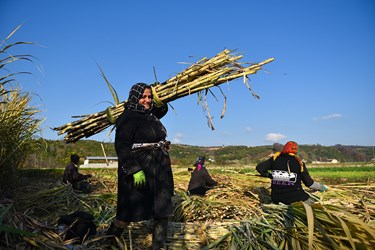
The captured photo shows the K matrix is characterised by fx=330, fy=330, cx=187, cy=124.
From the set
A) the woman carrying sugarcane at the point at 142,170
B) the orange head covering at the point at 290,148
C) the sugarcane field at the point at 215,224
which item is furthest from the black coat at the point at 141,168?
the orange head covering at the point at 290,148

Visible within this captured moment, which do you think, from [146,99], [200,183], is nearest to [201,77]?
[146,99]

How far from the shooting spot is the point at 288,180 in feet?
13.9

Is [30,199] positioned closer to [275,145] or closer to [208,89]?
[208,89]

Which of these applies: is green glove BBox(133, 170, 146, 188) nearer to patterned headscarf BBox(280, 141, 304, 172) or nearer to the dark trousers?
the dark trousers

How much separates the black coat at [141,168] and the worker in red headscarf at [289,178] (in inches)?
71.7

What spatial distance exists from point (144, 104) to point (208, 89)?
2.98 feet

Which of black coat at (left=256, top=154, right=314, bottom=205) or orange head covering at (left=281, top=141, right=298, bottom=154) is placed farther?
orange head covering at (left=281, top=141, right=298, bottom=154)

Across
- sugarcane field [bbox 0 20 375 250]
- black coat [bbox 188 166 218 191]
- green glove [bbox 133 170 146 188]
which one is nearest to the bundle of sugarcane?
sugarcane field [bbox 0 20 375 250]

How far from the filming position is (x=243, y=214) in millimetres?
4113

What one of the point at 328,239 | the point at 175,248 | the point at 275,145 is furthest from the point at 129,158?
the point at 275,145

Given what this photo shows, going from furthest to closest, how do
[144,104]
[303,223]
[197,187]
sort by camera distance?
[197,187], [144,104], [303,223]

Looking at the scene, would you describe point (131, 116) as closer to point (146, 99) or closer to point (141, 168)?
point (146, 99)

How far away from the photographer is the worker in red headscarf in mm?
4199

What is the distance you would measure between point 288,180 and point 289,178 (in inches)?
1.1
